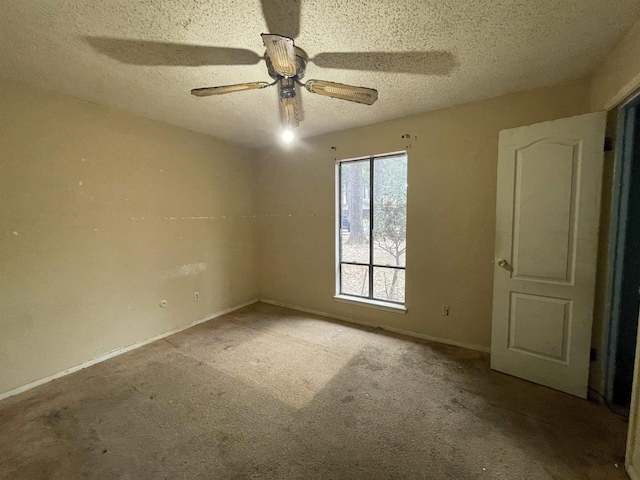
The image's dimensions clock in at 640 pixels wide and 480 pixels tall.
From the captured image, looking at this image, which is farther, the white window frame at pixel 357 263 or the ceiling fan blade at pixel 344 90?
the white window frame at pixel 357 263

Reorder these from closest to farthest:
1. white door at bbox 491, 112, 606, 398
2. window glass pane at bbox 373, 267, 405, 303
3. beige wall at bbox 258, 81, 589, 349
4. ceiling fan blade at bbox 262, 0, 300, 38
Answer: ceiling fan blade at bbox 262, 0, 300, 38 < white door at bbox 491, 112, 606, 398 < beige wall at bbox 258, 81, 589, 349 < window glass pane at bbox 373, 267, 405, 303

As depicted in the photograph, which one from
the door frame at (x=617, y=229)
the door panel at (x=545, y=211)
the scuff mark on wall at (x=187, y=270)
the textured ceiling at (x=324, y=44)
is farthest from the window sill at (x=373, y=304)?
the textured ceiling at (x=324, y=44)

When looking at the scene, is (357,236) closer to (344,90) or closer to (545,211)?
(545,211)

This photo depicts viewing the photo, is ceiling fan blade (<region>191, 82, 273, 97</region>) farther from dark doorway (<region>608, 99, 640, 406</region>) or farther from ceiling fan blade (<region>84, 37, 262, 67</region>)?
dark doorway (<region>608, 99, 640, 406</region>)

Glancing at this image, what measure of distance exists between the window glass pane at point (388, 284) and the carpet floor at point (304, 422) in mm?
776

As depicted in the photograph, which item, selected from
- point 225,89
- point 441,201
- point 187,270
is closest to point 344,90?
point 225,89

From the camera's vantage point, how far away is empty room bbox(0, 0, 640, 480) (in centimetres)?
148

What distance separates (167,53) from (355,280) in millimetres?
3002

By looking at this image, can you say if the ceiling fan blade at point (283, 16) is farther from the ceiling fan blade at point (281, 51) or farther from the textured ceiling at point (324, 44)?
the ceiling fan blade at point (281, 51)

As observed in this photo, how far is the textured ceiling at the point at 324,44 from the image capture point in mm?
1384

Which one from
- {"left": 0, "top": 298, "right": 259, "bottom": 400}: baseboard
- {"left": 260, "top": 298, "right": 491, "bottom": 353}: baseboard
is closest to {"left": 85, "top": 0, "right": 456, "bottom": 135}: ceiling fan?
{"left": 260, "top": 298, "right": 491, "bottom": 353}: baseboard

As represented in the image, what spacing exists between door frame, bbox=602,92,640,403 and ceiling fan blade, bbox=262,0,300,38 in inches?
85.4

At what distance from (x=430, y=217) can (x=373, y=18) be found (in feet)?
6.34

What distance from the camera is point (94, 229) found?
2.50 m
